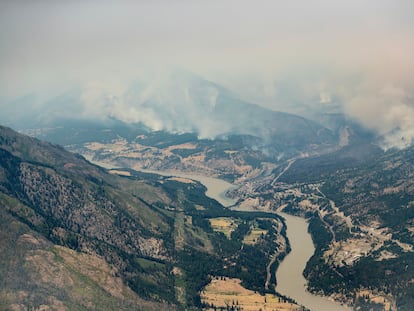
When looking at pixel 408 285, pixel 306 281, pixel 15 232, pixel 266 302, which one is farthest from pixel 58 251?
pixel 408 285

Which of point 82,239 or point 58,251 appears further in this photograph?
point 82,239

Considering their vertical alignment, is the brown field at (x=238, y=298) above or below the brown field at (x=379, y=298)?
below

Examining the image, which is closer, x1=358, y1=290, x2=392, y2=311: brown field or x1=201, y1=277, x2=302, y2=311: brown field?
x1=358, y1=290, x2=392, y2=311: brown field

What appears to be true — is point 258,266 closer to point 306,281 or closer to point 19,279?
point 306,281

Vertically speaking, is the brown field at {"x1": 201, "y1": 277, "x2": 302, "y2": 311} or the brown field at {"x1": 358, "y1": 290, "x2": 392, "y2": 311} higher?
the brown field at {"x1": 358, "y1": 290, "x2": 392, "y2": 311}

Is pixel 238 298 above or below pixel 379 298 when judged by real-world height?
below

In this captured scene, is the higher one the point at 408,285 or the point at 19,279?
the point at 408,285

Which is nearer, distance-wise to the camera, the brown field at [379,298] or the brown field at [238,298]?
the brown field at [379,298]

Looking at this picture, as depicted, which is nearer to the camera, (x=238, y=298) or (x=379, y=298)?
(x=379, y=298)
